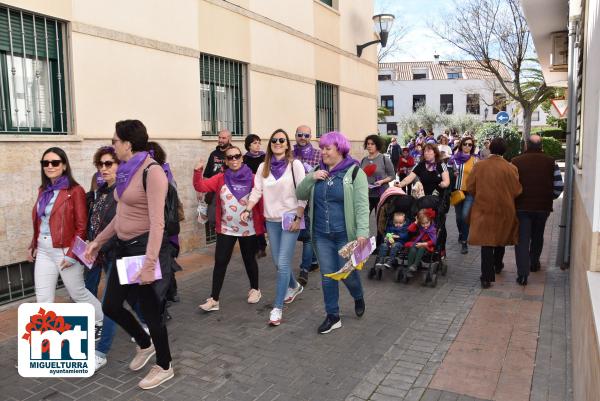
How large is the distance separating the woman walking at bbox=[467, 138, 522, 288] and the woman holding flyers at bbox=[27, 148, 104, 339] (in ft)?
15.0

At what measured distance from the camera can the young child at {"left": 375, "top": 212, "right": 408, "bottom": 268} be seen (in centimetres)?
703

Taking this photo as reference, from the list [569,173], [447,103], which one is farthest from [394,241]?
[447,103]

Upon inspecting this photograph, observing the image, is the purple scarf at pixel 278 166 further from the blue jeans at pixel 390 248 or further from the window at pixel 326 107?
the window at pixel 326 107

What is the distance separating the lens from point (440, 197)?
773cm

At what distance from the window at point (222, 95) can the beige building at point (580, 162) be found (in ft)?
17.1

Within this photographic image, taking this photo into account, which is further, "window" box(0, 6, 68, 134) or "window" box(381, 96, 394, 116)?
"window" box(381, 96, 394, 116)

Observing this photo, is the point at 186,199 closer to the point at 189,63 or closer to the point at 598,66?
the point at 189,63

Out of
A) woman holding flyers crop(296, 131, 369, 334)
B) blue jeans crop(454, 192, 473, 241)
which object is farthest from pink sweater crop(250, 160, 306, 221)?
blue jeans crop(454, 192, 473, 241)

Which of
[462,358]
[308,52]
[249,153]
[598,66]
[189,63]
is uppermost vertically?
[308,52]

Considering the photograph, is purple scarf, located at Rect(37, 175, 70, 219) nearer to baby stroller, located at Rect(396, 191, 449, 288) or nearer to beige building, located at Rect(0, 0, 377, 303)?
beige building, located at Rect(0, 0, 377, 303)

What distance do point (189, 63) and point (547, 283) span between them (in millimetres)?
6271

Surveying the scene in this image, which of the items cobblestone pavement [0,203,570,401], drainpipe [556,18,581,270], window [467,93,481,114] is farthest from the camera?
window [467,93,481,114]

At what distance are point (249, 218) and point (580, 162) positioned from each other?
347cm

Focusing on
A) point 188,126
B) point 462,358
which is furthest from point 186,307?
point 188,126
